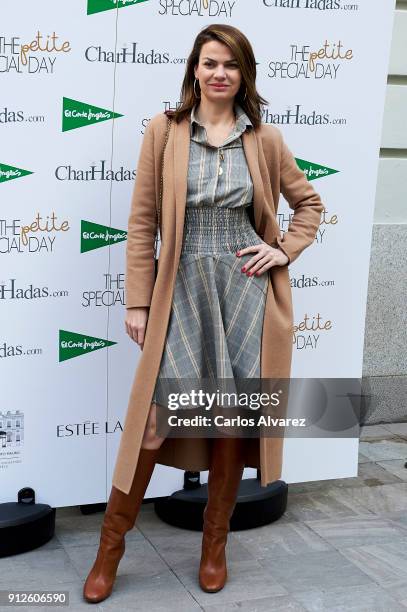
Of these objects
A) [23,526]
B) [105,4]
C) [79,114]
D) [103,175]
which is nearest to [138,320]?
[103,175]

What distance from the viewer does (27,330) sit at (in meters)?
3.77

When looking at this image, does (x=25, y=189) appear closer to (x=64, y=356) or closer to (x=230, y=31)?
(x=64, y=356)

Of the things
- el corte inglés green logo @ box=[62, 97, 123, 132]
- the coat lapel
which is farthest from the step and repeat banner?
the coat lapel

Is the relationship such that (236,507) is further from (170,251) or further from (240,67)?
(240,67)

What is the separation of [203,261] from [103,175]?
672 mm

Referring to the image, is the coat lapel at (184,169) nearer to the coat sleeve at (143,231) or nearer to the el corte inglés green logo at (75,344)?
the coat sleeve at (143,231)

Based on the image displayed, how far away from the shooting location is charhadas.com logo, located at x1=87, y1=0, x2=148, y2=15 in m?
3.61

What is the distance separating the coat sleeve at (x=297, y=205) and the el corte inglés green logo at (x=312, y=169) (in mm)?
473

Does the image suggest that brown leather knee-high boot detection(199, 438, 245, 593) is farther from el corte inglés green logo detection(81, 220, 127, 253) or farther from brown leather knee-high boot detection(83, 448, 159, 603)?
el corte inglés green logo detection(81, 220, 127, 253)

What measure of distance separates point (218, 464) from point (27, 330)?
919mm

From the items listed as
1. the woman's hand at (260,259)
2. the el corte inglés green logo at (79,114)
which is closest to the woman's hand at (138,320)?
the woman's hand at (260,259)

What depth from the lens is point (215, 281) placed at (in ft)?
11.0

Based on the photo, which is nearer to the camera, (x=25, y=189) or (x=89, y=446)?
(x=25, y=189)

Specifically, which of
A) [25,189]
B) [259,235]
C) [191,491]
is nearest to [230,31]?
[259,235]
